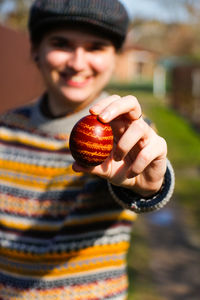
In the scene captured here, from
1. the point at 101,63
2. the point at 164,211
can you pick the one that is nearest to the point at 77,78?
the point at 101,63

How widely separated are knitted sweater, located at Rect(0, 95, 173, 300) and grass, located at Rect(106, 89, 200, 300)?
2.41 metres

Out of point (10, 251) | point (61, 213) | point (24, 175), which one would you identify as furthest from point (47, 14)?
point (10, 251)

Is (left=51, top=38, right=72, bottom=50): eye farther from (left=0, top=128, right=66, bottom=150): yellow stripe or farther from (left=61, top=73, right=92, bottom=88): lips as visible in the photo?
(left=0, top=128, right=66, bottom=150): yellow stripe

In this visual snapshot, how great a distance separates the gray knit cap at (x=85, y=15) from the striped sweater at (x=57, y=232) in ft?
1.60

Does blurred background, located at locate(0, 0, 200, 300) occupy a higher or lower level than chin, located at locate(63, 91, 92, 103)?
lower

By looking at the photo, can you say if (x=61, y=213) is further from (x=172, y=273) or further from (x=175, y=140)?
(x=175, y=140)

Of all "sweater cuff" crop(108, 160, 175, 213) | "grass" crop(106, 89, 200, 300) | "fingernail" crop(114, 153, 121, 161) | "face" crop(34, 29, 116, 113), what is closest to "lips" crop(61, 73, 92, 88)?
"face" crop(34, 29, 116, 113)

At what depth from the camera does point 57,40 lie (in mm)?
1886

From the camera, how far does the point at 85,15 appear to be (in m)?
1.83

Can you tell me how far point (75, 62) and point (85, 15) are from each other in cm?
18

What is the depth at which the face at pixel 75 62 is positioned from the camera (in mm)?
1858

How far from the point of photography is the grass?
437 centimetres

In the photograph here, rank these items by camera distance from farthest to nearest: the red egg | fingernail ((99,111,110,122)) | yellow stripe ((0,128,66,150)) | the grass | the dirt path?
the grass → the dirt path → yellow stripe ((0,128,66,150)) → the red egg → fingernail ((99,111,110,122))

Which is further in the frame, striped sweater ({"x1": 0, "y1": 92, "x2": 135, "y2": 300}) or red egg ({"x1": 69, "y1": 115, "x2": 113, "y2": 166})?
striped sweater ({"x1": 0, "y1": 92, "x2": 135, "y2": 300})
